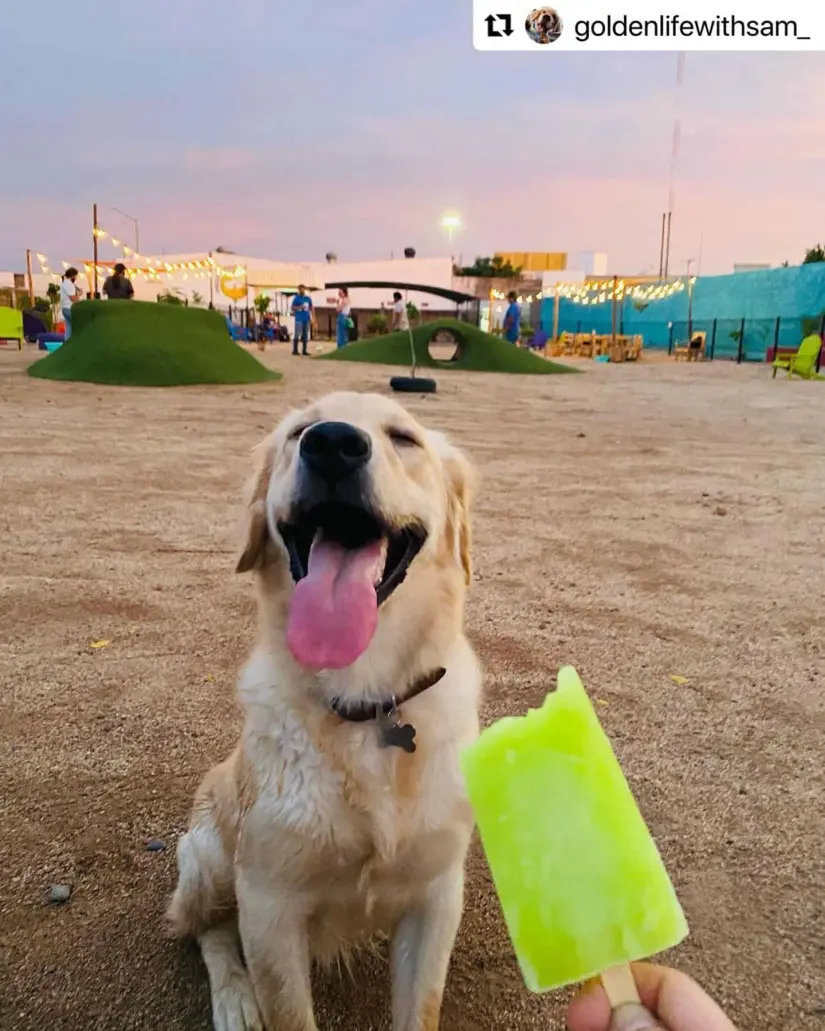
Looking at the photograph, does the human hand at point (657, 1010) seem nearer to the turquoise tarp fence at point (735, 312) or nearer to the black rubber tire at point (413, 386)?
the black rubber tire at point (413, 386)

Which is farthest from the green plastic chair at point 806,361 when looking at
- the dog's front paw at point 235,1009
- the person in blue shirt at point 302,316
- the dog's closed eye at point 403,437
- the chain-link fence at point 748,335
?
the dog's front paw at point 235,1009

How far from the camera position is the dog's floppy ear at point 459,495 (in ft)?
7.38

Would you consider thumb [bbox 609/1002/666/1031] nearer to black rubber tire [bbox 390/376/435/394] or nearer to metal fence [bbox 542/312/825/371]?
black rubber tire [bbox 390/376/435/394]

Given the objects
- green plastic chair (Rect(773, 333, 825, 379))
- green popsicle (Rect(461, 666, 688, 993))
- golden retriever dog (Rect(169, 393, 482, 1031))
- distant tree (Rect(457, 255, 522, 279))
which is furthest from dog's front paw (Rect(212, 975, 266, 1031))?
distant tree (Rect(457, 255, 522, 279))

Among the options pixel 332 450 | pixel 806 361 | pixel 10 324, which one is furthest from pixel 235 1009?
pixel 10 324

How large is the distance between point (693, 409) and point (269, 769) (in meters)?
13.8

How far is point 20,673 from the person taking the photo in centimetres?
338

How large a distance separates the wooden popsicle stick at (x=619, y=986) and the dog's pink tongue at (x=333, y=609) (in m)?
0.84

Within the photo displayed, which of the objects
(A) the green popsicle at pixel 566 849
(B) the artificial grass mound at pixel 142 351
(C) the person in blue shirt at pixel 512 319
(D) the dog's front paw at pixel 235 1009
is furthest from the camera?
(C) the person in blue shirt at pixel 512 319

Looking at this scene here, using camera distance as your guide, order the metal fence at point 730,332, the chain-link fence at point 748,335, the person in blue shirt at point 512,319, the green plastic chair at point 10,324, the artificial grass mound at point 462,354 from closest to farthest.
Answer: the artificial grass mound at point 462,354 < the green plastic chair at point 10,324 < the person in blue shirt at point 512,319 < the chain-link fence at point 748,335 < the metal fence at point 730,332

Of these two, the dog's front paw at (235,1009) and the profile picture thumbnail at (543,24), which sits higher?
the profile picture thumbnail at (543,24)

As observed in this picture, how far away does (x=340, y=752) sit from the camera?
1768mm

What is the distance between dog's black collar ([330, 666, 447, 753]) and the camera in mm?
1760

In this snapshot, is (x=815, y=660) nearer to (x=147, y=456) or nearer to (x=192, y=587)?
(x=192, y=587)
